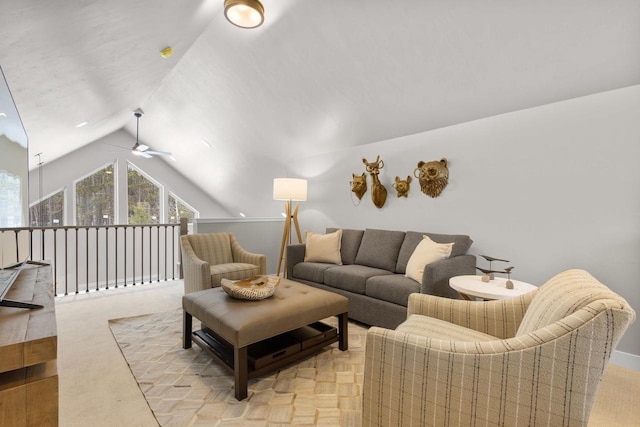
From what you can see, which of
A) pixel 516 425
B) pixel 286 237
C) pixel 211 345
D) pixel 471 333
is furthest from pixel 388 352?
pixel 286 237

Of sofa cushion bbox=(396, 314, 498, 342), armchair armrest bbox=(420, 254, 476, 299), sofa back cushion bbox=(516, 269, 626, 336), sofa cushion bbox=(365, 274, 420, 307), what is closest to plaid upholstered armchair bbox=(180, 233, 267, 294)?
sofa cushion bbox=(365, 274, 420, 307)

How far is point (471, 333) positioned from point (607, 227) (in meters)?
1.76

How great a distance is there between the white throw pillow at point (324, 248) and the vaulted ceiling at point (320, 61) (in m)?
1.42

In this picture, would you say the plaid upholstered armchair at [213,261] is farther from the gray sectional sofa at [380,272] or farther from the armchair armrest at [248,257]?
the gray sectional sofa at [380,272]

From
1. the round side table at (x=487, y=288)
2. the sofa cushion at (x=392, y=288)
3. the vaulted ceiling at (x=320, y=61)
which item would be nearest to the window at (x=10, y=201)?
the vaulted ceiling at (x=320, y=61)

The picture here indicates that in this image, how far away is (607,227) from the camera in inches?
92.4

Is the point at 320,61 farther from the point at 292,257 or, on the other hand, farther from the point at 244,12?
the point at 292,257

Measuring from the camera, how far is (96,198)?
6891 mm

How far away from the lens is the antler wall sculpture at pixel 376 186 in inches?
154

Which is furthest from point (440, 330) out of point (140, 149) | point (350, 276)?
point (140, 149)

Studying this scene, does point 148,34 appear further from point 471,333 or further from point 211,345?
point 471,333

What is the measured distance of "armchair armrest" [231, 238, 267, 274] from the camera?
3.70 m

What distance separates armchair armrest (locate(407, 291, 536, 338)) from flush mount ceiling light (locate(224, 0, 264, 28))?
2268 millimetres

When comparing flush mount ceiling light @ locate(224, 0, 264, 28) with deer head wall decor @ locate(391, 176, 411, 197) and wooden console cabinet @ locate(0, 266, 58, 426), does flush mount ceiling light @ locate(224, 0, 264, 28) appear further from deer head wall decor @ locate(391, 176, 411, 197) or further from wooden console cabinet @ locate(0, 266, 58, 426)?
deer head wall decor @ locate(391, 176, 411, 197)
